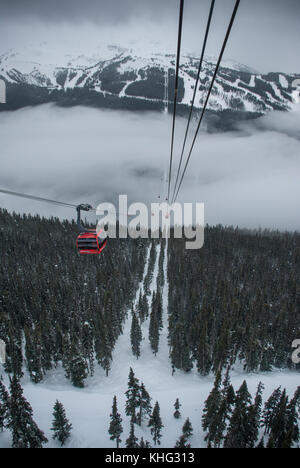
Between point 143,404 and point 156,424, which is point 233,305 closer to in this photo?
point 143,404

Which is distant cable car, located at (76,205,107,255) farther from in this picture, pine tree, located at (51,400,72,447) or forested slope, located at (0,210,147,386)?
forested slope, located at (0,210,147,386)

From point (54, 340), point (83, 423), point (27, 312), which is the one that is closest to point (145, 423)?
point (83, 423)

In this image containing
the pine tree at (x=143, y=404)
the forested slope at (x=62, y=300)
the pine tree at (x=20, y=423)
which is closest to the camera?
the pine tree at (x=20, y=423)

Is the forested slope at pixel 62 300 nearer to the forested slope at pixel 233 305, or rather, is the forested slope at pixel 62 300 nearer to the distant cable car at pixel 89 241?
the forested slope at pixel 233 305

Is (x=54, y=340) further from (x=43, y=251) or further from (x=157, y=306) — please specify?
(x=43, y=251)

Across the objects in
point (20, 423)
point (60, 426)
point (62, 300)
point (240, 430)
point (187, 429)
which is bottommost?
point (62, 300)

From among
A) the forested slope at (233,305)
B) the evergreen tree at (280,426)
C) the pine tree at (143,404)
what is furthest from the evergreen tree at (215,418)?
the forested slope at (233,305)

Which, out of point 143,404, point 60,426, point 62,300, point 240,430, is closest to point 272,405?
point 240,430
